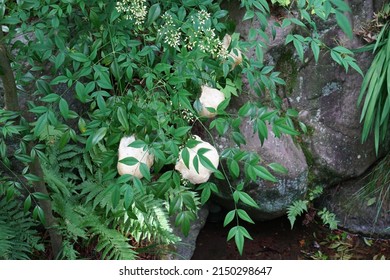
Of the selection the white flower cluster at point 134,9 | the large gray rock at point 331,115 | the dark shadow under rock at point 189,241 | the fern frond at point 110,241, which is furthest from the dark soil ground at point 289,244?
the white flower cluster at point 134,9

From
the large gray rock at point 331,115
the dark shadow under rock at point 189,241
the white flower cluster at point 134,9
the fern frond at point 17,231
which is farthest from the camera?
the large gray rock at point 331,115

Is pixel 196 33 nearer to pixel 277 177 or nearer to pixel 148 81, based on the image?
pixel 148 81

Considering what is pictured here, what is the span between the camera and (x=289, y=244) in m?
3.67

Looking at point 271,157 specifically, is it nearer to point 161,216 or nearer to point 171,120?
point 161,216

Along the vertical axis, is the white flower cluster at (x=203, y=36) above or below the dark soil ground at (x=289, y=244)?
above

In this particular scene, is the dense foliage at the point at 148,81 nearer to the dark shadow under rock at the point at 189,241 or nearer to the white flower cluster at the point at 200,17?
the white flower cluster at the point at 200,17

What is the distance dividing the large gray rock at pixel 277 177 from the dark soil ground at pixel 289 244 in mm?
288

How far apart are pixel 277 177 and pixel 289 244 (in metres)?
0.63

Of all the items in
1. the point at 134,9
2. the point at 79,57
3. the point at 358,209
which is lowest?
the point at 358,209

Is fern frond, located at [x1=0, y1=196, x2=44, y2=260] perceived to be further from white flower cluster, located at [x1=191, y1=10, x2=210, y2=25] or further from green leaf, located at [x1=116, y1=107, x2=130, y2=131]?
white flower cluster, located at [x1=191, y1=10, x2=210, y2=25]

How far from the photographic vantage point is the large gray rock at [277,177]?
10.8 ft

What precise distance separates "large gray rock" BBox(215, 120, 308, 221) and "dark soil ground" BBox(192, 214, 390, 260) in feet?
0.95

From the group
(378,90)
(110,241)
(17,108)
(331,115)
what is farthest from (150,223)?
(378,90)

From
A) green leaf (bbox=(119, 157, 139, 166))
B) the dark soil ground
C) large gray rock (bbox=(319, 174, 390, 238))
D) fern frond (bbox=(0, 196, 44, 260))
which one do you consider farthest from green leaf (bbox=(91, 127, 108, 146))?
large gray rock (bbox=(319, 174, 390, 238))
